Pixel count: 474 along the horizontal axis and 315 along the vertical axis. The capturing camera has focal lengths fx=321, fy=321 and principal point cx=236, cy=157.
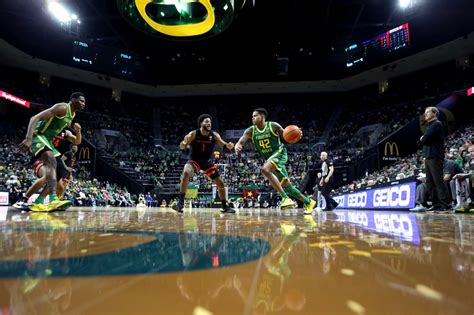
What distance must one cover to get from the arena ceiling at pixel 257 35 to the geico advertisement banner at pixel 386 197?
369 inches

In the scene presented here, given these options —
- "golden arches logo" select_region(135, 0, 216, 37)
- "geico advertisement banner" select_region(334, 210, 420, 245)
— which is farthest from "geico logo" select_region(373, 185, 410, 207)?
"golden arches logo" select_region(135, 0, 216, 37)

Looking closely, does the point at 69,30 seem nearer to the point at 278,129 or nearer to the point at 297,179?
the point at 297,179

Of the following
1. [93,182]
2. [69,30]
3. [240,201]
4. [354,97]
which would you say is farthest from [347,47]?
[93,182]

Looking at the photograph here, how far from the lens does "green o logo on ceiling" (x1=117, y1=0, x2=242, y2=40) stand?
8.84m

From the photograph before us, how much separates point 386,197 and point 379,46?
15.4 meters

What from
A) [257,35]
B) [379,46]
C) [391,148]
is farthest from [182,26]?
[379,46]

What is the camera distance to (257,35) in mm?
21078

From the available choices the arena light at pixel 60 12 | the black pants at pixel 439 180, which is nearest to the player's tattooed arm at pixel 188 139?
the black pants at pixel 439 180

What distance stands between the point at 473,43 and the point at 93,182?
968 inches

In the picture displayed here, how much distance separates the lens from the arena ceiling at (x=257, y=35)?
17688mm

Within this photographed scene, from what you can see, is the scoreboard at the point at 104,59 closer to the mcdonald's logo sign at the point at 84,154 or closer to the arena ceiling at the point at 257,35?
the arena ceiling at the point at 257,35

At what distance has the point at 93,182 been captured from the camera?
20.5 m

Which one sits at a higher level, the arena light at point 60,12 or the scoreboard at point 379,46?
the arena light at point 60,12

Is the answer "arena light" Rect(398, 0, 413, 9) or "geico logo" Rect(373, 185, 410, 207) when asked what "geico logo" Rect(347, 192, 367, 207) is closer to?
"geico logo" Rect(373, 185, 410, 207)
